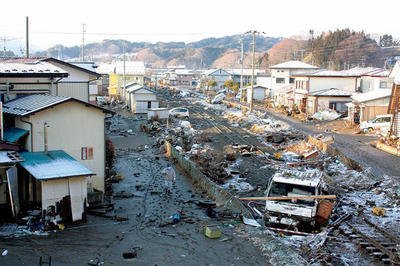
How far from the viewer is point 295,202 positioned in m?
14.6

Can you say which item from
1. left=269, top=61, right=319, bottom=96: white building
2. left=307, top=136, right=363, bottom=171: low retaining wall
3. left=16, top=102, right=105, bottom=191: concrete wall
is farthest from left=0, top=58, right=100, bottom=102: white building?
left=269, top=61, right=319, bottom=96: white building

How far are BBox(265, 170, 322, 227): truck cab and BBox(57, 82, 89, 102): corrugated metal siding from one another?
12.4 metres

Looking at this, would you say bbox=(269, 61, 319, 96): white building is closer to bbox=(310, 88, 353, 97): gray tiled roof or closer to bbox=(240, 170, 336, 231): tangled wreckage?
bbox=(310, 88, 353, 97): gray tiled roof

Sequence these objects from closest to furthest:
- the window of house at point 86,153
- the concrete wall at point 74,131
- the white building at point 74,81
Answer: the concrete wall at point 74,131 < the window of house at point 86,153 < the white building at point 74,81

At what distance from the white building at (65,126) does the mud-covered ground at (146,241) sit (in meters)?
1.90

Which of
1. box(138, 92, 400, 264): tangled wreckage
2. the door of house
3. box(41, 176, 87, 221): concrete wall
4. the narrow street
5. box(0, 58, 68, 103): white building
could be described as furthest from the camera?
the door of house

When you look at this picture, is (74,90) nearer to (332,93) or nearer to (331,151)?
(331,151)

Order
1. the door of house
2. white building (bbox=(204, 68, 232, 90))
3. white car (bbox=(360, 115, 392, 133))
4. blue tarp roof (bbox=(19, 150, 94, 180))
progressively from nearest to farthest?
blue tarp roof (bbox=(19, 150, 94, 180)), white car (bbox=(360, 115, 392, 133)), the door of house, white building (bbox=(204, 68, 232, 90))

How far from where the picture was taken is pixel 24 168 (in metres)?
14.3

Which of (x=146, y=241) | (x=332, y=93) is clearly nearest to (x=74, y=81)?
(x=146, y=241)

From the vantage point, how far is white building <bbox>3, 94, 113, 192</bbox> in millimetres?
15742

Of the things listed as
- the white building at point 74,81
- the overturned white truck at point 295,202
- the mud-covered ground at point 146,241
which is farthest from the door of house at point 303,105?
the overturned white truck at point 295,202

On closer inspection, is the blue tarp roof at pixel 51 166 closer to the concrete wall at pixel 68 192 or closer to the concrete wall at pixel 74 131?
the concrete wall at pixel 68 192

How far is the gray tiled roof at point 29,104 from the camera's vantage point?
15.8 metres
